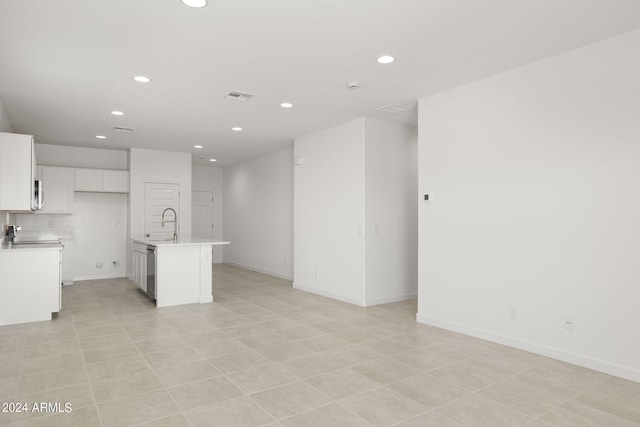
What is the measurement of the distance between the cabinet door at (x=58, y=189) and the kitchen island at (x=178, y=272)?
8.90 feet

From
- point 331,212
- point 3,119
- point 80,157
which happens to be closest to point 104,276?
point 80,157

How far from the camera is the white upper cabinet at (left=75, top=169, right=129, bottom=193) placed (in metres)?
8.00

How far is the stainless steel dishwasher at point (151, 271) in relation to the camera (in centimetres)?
587

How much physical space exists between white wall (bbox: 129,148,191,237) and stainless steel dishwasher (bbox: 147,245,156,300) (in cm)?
A: 236

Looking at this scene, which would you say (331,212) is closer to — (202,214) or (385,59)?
(385,59)

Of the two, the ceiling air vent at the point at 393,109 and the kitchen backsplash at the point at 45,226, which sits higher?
the ceiling air vent at the point at 393,109

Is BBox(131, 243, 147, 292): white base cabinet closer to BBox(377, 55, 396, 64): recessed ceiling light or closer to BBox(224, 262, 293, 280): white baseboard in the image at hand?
BBox(224, 262, 293, 280): white baseboard

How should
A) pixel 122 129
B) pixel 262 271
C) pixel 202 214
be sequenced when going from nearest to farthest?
pixel 122 129, pixel 262 271, pixel 202 214

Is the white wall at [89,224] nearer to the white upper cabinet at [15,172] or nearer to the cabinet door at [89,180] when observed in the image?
the cabinet door at [89,180]

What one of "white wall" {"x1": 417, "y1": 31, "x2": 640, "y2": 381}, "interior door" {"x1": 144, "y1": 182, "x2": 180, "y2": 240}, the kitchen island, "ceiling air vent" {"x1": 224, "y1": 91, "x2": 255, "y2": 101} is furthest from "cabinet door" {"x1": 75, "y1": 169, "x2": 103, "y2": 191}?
"white wall" {"x1": 417, "y1": 31, "x2": 640, "y2": 381}

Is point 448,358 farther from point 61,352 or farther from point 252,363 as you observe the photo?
point 61,352

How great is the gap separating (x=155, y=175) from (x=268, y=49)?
5.92 metres

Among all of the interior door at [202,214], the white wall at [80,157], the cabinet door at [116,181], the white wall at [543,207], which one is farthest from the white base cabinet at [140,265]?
the white wall at [543,207]

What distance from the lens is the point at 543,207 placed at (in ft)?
12.3
